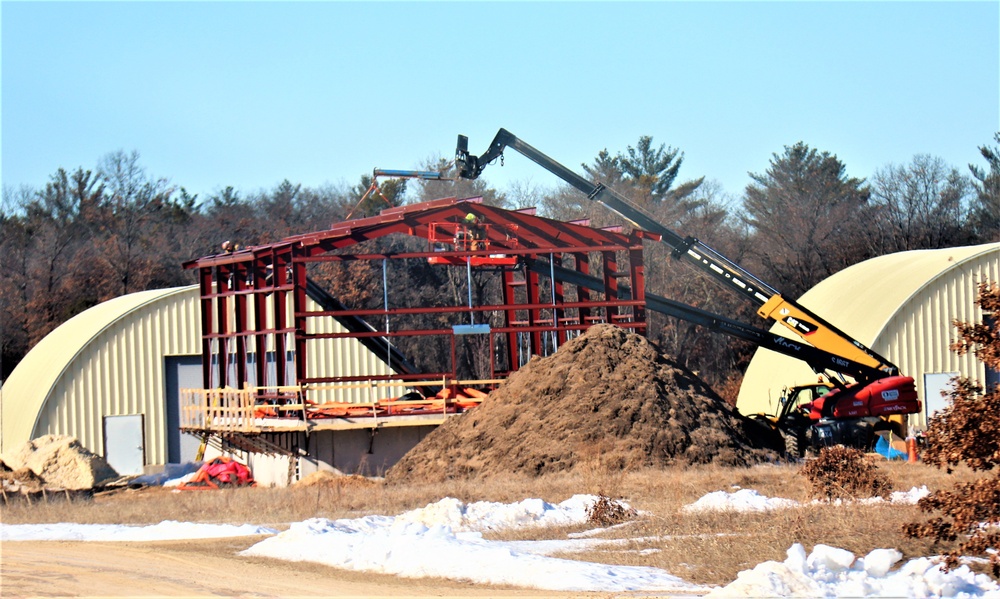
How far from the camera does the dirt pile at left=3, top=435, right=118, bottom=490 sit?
2980 centimetres

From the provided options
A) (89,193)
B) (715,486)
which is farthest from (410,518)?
(89,193)

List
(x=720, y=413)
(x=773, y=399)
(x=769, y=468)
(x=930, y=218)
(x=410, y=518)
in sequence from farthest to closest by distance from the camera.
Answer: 1. (x=930, y=218)
2. (x=773, y=399)
3. (x=720, y=413)
4. (x=769, y=468)
5. (x=410, y=518)

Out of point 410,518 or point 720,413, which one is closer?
point 410,518

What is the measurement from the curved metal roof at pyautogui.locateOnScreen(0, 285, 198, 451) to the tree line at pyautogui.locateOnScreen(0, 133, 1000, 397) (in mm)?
10659

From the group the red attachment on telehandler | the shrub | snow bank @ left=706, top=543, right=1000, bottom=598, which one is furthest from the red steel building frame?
snow bank @ left=706, top=543, right=1000, bottom=598

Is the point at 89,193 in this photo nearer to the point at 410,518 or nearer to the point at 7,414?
the point at 7,414

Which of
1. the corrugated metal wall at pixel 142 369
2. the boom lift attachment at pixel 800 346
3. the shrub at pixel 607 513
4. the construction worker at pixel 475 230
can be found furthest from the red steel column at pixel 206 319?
the shrub at pixel 607 513

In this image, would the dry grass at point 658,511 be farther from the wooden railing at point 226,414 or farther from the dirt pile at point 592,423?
the wooden railing at point 226,414

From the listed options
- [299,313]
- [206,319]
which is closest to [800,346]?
[299,313]

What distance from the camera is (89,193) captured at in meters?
70.6

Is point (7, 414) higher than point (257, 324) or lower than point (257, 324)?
lower

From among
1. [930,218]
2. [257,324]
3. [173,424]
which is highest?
[930,218]

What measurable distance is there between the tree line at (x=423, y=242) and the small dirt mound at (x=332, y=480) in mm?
21147

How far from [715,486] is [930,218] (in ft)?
157
